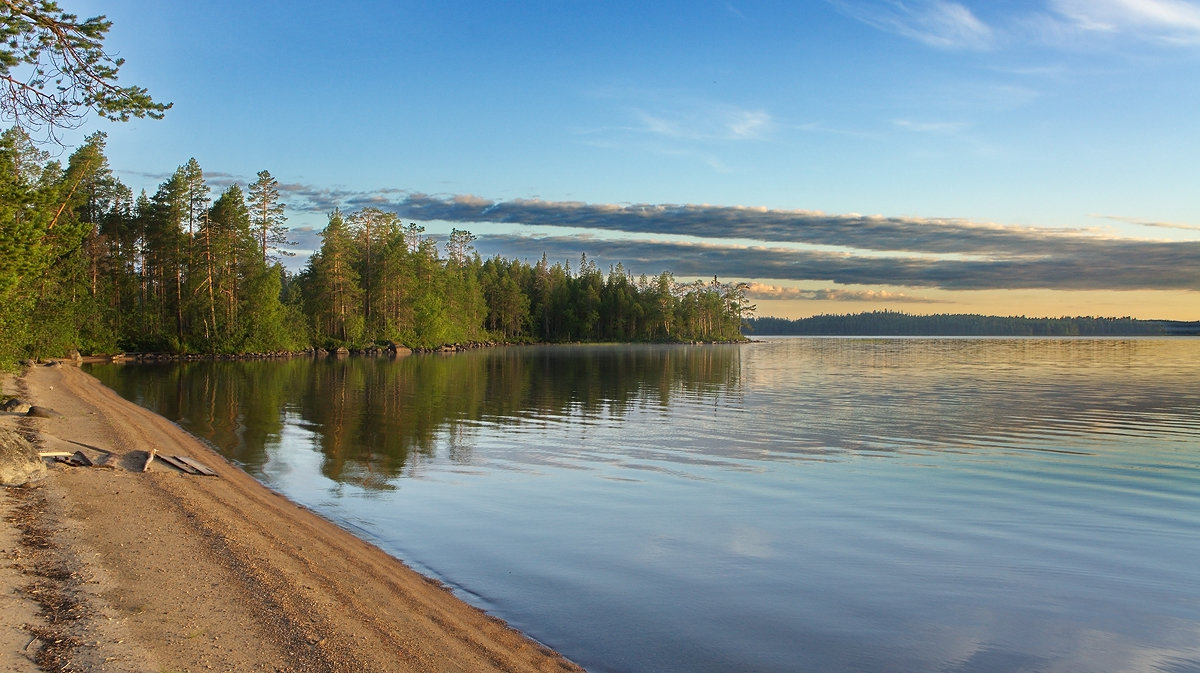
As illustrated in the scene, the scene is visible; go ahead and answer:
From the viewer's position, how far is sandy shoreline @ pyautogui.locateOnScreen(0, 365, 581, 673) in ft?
22.6

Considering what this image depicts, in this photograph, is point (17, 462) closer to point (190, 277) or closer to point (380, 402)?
point (380, 402)

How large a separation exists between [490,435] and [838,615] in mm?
16987

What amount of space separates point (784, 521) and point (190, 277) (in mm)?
75111

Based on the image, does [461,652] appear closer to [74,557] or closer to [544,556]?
[544,556]

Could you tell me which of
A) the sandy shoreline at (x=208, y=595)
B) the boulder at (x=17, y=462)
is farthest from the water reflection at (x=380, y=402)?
the sandy shoreline at (x=208, y=595)

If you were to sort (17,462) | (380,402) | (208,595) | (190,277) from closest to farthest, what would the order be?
(208,595)
(17,462)
(380,402)
(190,277)

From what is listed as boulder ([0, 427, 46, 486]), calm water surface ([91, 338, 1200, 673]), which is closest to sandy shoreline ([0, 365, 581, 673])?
boulder ([0, 427, 46, 486])

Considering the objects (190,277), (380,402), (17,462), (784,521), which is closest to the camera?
(17,462)

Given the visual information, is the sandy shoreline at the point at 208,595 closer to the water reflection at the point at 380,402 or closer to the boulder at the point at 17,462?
the boulder at the point at 17,462

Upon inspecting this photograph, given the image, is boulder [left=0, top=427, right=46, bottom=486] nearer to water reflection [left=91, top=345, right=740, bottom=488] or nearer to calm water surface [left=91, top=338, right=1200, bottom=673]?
calm water surface [left=91, top=338, right=1200, bottom=673]

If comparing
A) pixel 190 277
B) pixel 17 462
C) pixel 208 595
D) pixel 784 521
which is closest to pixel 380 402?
pixel 17 462

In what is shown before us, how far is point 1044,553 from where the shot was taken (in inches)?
489

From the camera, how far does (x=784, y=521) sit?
14.3 metres

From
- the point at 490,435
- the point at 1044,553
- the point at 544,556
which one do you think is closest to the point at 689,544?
the point at 544,556
